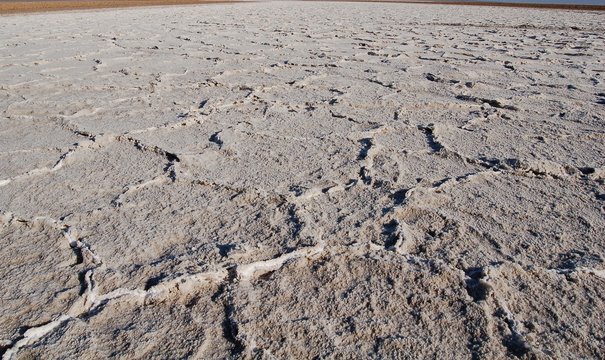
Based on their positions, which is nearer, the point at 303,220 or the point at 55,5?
the point at 303,220

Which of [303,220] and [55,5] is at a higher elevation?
[303,220]

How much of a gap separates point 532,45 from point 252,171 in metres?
4.35

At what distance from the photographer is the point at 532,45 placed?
5016mm

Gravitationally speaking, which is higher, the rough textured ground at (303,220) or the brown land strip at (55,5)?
the rough textured ground at (303,220)

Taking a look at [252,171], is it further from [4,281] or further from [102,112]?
[102,112]

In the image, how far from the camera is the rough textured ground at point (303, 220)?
3.17ft

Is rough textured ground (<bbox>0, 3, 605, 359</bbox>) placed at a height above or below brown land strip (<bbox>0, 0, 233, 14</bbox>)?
above

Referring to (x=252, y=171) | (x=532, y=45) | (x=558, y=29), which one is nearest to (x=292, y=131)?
(x=252, y=171)

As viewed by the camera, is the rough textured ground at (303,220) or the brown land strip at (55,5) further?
the brown land strip at (55,5)

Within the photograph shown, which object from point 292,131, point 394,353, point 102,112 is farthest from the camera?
point 102,112

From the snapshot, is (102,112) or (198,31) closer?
(102,112)

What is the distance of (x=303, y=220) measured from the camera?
138 cm

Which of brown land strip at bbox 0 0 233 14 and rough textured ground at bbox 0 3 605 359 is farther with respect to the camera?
brown land strip at bbox 0 0 233 14

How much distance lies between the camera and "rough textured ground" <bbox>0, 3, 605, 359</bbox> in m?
0.97
